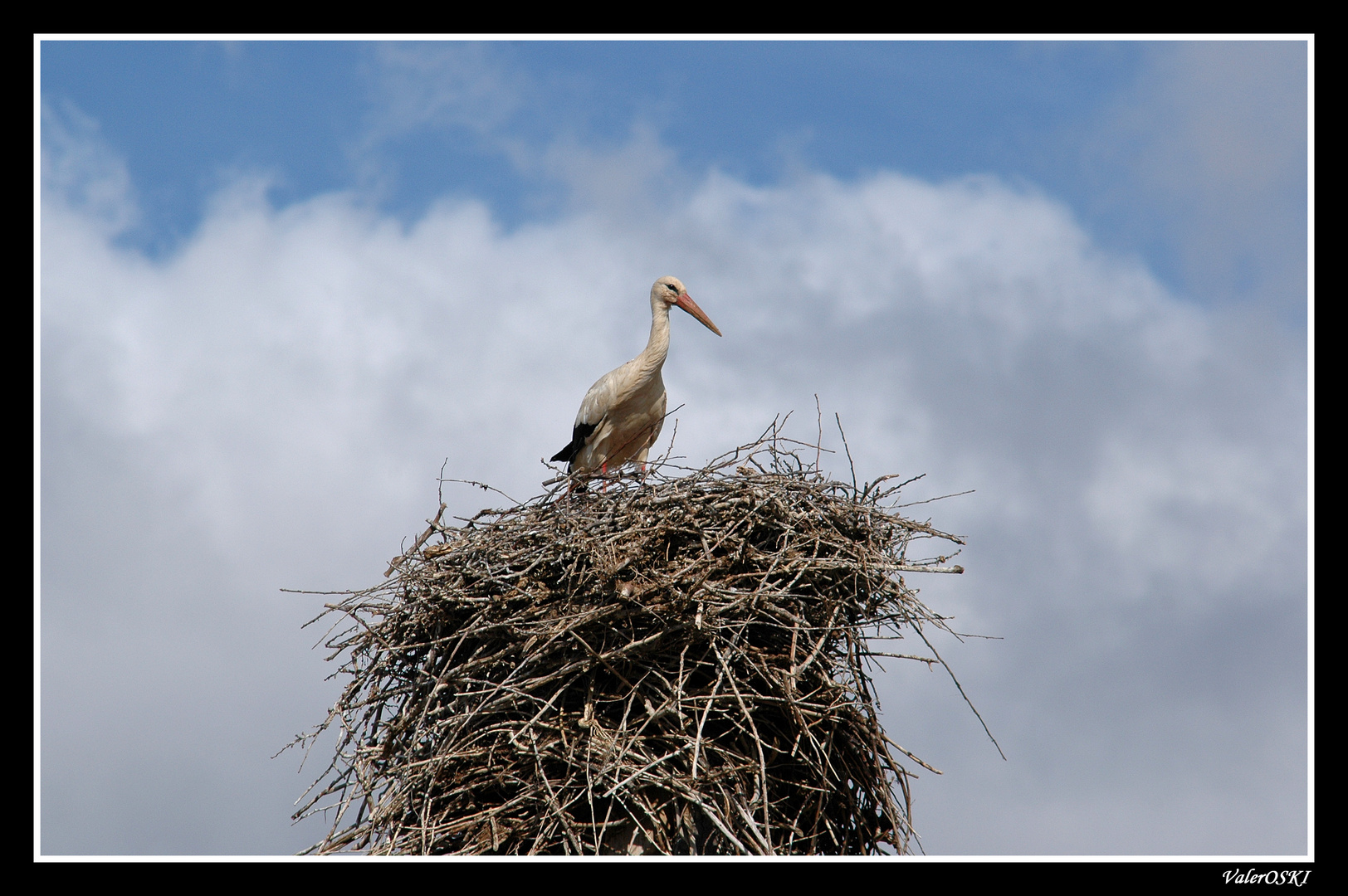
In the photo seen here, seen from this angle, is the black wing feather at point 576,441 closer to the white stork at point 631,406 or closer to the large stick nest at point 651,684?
the white stork at point 631,406

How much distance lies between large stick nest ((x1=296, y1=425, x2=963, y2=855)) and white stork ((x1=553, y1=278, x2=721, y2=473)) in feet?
8.04

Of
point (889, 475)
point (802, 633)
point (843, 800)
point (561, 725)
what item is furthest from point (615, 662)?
point (889, 475)

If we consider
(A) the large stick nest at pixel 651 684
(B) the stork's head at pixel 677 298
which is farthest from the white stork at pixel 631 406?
(A) the large stick nest at pixel 651 684

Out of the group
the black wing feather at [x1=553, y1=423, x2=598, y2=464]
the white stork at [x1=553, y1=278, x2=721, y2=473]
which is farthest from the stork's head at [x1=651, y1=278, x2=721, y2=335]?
Answer: the black wing feather at [x1=553, y1=423, x2=598, y2=464]

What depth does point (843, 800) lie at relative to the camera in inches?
271

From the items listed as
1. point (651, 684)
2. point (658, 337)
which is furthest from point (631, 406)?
point (651, 684)

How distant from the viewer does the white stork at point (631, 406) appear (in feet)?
32.1

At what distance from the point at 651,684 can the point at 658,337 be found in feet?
13.0

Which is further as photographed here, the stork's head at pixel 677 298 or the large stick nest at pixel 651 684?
the stork's head at pixel 677 298

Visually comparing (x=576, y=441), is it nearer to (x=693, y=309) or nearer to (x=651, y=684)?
(x=693, y=309)

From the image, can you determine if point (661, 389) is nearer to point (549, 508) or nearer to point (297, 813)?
point (549, 508)

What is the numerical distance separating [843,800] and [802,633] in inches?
36.6

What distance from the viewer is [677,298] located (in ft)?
33.5

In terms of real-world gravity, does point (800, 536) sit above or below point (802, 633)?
above
